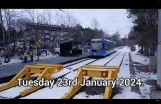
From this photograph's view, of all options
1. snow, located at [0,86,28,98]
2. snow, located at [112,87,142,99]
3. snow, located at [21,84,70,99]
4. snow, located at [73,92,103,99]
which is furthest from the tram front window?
snow, located at [73,92,103,99]

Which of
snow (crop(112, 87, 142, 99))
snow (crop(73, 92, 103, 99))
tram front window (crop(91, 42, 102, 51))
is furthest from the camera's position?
tram front window (crop(91, 42, 102, 51))

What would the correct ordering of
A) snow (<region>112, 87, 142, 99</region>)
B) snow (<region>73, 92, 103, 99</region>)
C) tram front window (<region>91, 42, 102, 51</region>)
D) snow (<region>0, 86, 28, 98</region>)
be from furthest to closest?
tram front window (<region>91, 42, 102, 51</region>), snow (<region>0, 86, 28, 98</region>), snow (<region>112, 87, 142, 99</region>), snow (<region>73, 92, 103, 99</region>)

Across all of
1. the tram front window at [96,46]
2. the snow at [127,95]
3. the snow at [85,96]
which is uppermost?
the tram front window at [96,46]

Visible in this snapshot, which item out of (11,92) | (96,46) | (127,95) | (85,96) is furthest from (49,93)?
(96,46)

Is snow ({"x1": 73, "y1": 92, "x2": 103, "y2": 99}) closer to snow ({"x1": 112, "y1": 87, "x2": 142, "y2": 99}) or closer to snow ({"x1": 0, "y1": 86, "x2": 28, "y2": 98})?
snow ({"x1": 112, "y1": 87, "x2": 142, "y2": 99})

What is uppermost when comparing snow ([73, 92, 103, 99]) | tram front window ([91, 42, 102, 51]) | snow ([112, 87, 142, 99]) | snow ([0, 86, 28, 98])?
tram front window ([91, 42, 102, 51])

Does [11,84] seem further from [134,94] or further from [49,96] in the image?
[134,94]

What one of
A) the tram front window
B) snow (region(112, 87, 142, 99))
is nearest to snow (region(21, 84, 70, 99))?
snow (region(112, 87, 142, 99))

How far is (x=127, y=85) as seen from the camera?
32.9 feet

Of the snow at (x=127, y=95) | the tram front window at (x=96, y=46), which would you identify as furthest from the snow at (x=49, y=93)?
the tram front window at (x=96, y=46)

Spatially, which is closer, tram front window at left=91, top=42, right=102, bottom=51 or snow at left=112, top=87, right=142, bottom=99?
snow at left=112, top=87, right=142, bottom=99

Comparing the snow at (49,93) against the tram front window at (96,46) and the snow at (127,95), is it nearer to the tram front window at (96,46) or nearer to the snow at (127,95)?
the snow at (127,95)

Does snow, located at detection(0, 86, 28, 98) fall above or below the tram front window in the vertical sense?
below
